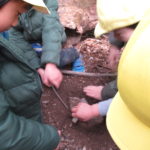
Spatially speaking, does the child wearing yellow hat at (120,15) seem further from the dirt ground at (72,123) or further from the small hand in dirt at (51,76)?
the dirt ground at (72,123)

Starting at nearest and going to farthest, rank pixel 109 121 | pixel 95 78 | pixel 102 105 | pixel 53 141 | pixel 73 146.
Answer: pixel 109 121
pixel 53 141
pixel 102 105
pixel 73 146
pixel 95 78

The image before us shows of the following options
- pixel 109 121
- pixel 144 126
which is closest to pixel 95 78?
pixel 109 121

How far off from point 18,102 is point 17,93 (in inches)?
2.1

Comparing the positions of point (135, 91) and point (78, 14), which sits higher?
point (135, 91)

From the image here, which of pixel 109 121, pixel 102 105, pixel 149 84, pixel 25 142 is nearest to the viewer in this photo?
pixel 149 84

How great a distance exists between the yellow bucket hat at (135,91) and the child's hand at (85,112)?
67cm

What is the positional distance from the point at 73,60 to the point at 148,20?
1346 mm

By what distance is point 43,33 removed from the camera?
6.49 ft

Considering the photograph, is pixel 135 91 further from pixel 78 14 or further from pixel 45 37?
pixel 78 14

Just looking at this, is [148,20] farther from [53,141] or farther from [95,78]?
[95,78]

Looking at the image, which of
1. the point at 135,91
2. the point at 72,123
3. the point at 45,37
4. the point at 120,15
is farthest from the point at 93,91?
the point at 135,91

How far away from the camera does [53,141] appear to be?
142cm

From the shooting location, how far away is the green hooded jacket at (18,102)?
47.4 inches

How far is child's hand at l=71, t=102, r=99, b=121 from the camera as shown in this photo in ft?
5.38
